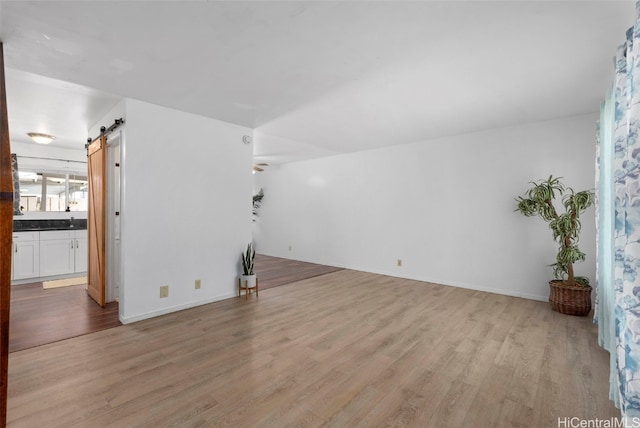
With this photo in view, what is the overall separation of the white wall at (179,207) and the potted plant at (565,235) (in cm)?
392

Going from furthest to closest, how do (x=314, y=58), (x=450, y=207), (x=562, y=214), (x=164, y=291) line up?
(x=450, y=207), (x=562, y=214), (x=164, y=291), (x=314, y=58)

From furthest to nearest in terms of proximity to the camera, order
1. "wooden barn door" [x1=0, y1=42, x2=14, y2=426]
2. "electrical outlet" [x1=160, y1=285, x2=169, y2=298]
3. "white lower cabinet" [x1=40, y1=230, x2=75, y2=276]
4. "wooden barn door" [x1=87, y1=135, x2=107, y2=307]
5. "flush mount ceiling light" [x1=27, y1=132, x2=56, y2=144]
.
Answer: "white lower cabinet" [x1=40, y1=230, x2=75, y2=276], "flush mount ceiling light" [x1=27, y1=132, x2=56, y2=144], "wooden barn door" [x1=87, y1=135, x2=107, y2=307], "electrical outlet" [x1=160, y1=285, x2=169, y2=298], "wooden barn door" [x1=0, y1=42, x2=14, y2=426]

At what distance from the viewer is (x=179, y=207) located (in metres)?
3.40

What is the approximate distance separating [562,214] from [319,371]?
3.53 meters

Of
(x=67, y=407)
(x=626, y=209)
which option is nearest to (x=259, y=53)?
(x=626, y=209)

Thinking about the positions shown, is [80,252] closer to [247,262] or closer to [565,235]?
[247,262]

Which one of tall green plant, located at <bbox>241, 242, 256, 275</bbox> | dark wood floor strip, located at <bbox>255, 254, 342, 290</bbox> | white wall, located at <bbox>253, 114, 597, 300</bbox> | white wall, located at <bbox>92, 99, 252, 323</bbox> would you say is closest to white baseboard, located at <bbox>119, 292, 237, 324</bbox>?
white wall, located at <bbox>92, 99, 252, 323</bbox>

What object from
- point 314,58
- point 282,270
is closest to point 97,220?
point 282,270

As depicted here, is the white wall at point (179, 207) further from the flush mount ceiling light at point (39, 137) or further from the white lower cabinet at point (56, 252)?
the white lower cabinet at point (56, 252)

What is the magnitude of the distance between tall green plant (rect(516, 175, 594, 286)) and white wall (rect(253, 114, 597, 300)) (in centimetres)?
16

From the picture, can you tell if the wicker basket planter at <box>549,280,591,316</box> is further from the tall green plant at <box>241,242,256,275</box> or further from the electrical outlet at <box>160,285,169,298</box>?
the electrical outlet at <box>160,285,169,298</box>

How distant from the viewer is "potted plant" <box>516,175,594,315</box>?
327 centimetres

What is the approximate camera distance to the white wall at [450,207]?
12.5ft

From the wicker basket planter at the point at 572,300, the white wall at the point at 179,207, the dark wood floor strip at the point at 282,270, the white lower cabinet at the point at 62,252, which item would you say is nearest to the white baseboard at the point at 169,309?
the white wall at the point at 179,207
